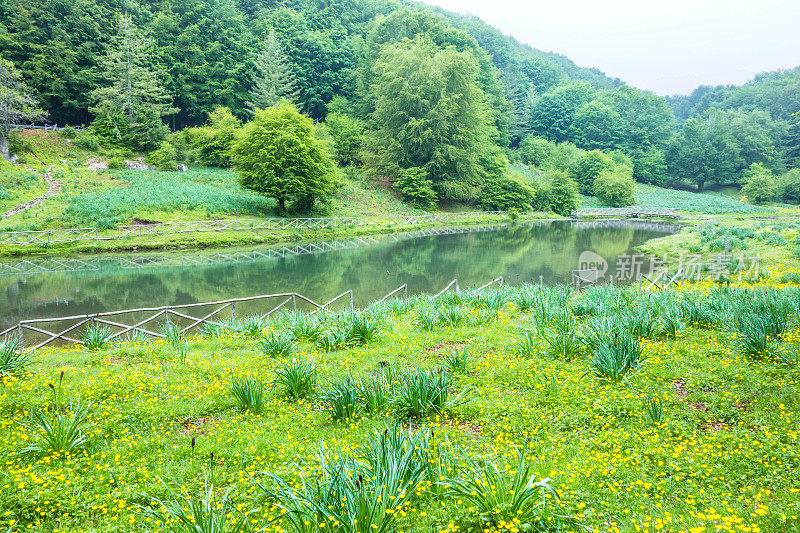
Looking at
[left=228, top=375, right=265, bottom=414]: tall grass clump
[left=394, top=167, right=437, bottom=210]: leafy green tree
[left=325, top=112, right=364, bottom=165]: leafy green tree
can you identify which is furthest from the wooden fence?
[left=325, top=112, right=364, bottom=165]: leafy green tree

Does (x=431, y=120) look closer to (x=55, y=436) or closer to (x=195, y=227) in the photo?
(x=195, y=227)

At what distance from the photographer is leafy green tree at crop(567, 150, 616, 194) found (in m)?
61.1

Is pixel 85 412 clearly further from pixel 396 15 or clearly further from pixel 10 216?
pixel 396 15

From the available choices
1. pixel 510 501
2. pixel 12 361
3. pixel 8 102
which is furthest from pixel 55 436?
pixel 8 102

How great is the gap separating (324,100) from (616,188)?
42.2 metres

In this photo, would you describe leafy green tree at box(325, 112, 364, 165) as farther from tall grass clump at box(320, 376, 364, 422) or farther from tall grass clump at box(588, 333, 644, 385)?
tall grass clump at box(320, 376, 364, 422)

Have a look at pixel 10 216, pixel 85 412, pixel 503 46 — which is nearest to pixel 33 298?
pixel 85 412

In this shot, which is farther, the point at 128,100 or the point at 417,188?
the point at 417,188

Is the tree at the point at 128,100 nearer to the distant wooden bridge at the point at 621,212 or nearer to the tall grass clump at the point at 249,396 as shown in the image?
the tall grass clump at the point at 249,396

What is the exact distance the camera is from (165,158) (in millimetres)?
37219

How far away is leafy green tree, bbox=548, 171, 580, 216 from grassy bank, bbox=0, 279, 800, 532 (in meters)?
45.4

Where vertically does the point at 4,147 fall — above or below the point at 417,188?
above

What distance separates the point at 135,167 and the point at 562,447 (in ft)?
141

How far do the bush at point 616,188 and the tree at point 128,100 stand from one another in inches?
2123
